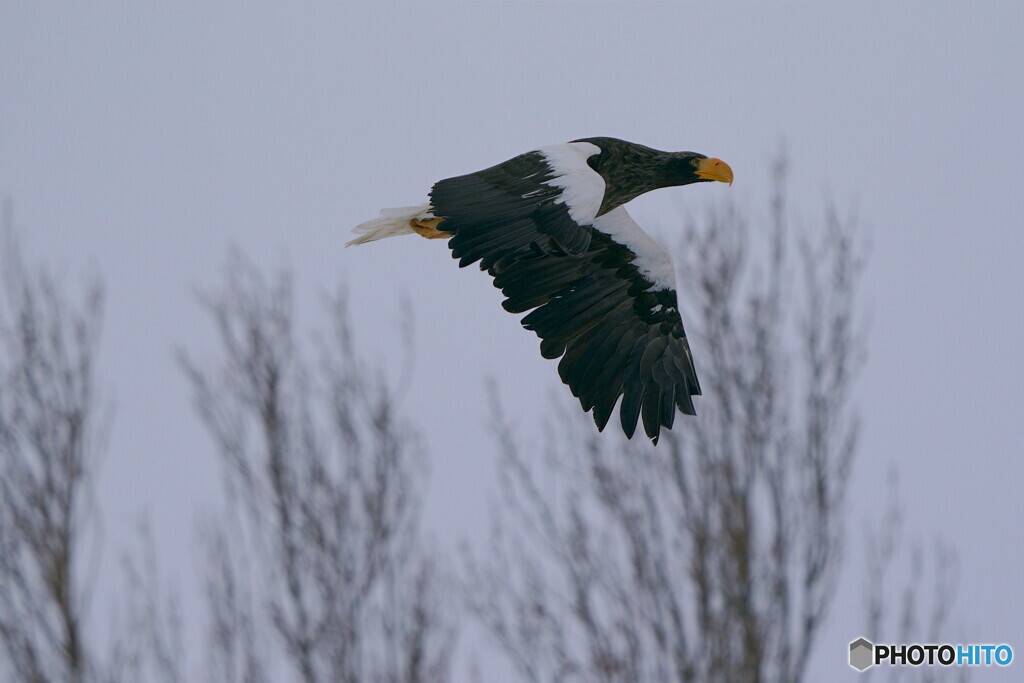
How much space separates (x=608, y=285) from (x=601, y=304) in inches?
4.1

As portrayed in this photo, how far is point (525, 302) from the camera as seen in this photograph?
22.7ft

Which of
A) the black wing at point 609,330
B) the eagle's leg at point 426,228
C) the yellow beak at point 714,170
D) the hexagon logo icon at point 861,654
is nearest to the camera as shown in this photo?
the black wing at point 609,330

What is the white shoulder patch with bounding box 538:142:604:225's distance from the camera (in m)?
5.93

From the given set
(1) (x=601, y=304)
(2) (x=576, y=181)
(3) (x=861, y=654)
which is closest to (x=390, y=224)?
(1) (x=601, y=304)

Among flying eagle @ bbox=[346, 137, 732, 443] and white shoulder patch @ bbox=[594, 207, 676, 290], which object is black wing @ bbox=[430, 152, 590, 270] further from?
white shoulder patch @ bbox=[594, 207, 676, 290]

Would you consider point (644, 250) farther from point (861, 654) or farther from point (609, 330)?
point (861, 654)

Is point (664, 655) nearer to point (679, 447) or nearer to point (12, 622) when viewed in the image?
point (679, 447)

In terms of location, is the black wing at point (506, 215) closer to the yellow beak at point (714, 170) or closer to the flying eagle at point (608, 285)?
the flying eagle at point (608, 285)

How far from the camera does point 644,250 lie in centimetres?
712

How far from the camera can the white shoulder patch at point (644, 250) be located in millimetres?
7078

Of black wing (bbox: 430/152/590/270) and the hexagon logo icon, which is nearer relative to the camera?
black wing (bbox: 430/152/590/270)

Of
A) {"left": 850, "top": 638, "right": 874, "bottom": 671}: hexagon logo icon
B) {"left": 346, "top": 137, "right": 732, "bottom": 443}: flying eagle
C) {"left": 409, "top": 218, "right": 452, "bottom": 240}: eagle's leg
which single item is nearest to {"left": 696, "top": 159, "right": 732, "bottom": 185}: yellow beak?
{"left": 346, "top": 137, "right": 732, "bottom": 443}: flying eagle

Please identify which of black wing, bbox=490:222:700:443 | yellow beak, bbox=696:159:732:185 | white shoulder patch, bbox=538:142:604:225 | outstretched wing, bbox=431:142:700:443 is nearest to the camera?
white shoulder patch, bbox=538:142:604:225

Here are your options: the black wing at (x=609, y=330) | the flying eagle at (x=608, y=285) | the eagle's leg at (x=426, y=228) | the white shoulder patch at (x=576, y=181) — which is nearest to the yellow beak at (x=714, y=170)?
the flying eagle at (x=608, y=285)
